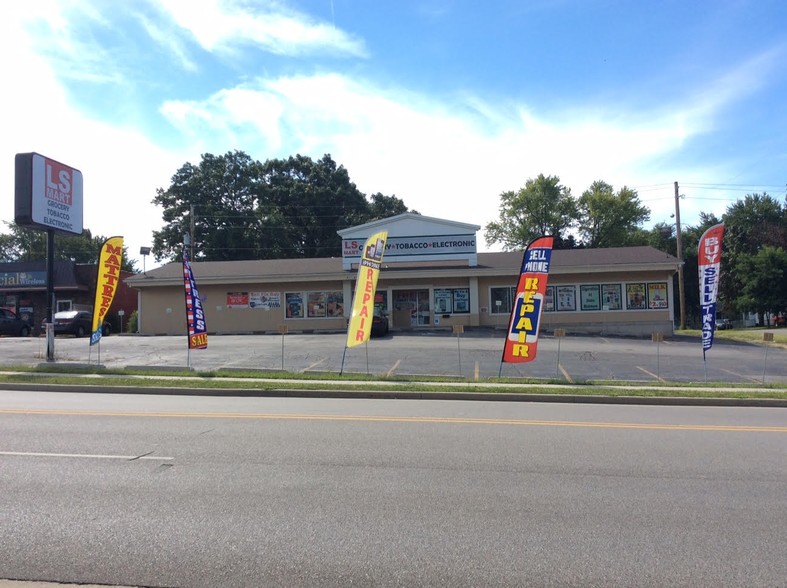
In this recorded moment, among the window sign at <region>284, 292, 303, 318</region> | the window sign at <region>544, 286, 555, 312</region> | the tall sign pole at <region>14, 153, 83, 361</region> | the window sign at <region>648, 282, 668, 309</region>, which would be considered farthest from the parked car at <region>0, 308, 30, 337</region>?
the window sign at <region>648, 282, 668, 309</region>

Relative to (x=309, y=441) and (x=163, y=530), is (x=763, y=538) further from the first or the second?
(x=309, y=441)

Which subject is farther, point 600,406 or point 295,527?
point 600,406

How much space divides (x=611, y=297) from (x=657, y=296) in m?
2.57

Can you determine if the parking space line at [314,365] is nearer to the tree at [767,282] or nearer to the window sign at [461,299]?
the window sign at [461,299]

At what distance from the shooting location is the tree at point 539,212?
224 feet

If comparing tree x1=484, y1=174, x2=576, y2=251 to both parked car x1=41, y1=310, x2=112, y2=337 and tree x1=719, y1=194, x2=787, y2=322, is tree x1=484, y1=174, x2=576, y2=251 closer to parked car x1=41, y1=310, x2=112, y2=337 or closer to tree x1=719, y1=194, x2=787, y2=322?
tree x1=719, y1=194, x2=787, y2=322

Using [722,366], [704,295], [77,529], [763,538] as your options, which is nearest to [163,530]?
[77,529]

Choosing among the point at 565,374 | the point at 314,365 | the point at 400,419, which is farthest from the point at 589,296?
the point at 400,419

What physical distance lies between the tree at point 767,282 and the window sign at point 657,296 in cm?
2672

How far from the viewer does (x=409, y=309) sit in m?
34.7

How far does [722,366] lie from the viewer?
65.0ft

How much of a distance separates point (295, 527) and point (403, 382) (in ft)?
34.8

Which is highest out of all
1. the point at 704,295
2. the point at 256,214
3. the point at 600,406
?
the point at 256,214

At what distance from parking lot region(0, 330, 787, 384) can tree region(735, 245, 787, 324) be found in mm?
30974
